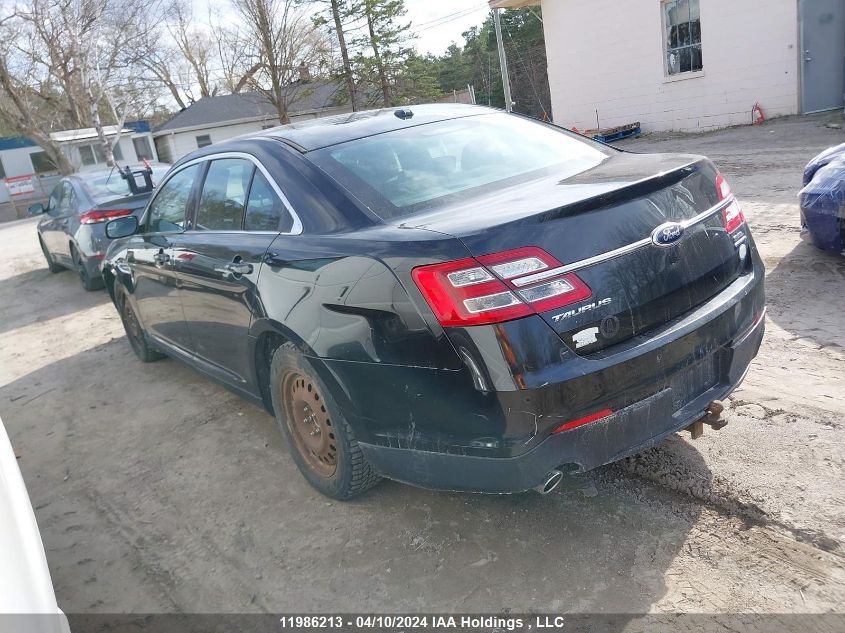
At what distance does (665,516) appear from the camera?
9.12 feet

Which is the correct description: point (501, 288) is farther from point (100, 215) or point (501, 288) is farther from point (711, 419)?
point (100, 215)

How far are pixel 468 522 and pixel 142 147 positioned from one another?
45.9 m

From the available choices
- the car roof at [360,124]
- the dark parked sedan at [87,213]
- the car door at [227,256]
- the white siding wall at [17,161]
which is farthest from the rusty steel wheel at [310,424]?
the white siding wall at [17,161]

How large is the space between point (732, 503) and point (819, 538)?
334mm

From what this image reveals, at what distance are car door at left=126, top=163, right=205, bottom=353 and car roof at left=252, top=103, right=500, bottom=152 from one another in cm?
85

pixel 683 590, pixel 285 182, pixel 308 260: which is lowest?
pixel 683 590

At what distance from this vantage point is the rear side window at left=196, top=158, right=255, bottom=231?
3.60m

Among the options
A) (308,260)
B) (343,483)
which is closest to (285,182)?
(308,260)

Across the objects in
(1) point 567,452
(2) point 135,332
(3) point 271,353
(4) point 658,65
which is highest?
(4) point 658,65

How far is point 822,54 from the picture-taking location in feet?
43.8

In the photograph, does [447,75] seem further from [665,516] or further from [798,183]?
[665,516]

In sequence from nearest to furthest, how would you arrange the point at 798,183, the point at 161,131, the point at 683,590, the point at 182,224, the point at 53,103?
the point at 683,590 < the point at 182,224 < the point at 798,183 < the point at 53,103 < the point at 161,131

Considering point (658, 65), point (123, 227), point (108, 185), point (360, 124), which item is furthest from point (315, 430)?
point (658, 65)

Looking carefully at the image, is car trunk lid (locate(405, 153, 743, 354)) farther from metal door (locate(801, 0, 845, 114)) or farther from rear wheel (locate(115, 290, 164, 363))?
metal door (locate(801, 0, 845, 114))
